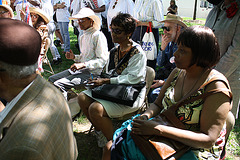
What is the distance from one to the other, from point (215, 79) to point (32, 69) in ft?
4.23

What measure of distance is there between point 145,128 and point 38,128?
33.6 inches

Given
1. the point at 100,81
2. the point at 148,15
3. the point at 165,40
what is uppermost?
the point at 148,15

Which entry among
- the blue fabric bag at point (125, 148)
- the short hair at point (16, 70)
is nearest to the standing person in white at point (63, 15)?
the blue fabric bag at point (125, 148)

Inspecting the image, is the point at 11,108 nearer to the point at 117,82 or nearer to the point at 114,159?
the point at 114,159

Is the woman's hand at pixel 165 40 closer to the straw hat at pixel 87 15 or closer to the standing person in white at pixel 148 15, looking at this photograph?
the standing person in white at pixel 148 15

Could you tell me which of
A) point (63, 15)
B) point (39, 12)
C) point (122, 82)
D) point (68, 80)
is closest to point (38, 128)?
point (122, 82)

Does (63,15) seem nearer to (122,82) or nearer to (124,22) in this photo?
(124,22)

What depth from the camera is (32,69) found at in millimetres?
1173

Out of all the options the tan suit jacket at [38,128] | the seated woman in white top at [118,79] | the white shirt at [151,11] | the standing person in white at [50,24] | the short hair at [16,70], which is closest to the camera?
the tan suit jacket at [38,128]

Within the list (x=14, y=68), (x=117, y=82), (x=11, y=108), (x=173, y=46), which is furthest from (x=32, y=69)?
(x=173, y=46)

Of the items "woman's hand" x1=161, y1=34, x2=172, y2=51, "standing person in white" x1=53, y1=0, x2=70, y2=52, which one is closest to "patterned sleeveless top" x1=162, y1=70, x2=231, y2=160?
"woman's hand" x1=161, y1=34, x2=172, y2=51

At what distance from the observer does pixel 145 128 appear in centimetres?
159

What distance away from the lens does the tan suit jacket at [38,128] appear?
0.93m

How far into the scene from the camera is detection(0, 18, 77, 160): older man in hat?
952 millimetres
